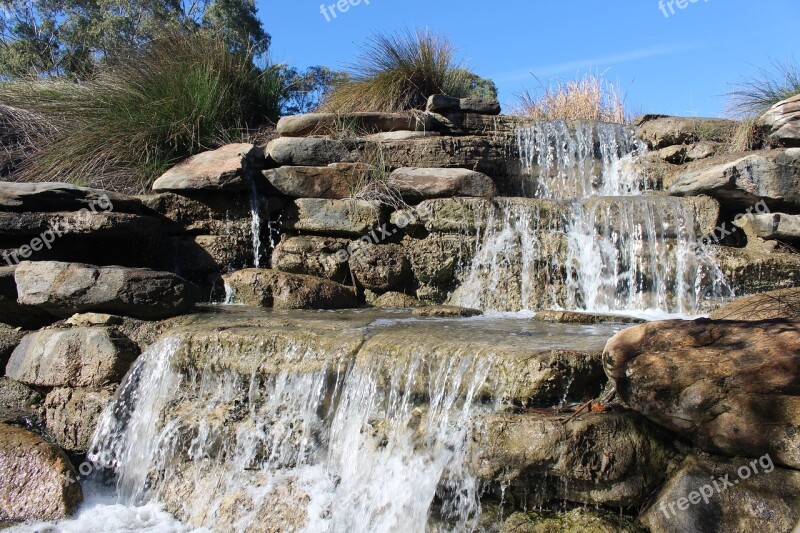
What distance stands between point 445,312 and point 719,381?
281 centimetres

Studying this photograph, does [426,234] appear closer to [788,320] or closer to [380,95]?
[380,95]

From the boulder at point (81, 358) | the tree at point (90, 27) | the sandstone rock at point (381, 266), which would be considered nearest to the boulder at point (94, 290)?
the boulder at point (81, 358)

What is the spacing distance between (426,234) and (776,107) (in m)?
3.79

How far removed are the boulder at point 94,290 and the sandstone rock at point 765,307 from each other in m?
3.84

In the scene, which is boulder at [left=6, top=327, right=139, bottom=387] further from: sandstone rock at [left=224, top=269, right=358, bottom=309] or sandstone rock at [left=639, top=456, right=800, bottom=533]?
sandstone rock at [left=639, top=456, right=800, bottom=533]

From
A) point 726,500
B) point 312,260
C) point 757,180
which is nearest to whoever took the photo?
point 726,500

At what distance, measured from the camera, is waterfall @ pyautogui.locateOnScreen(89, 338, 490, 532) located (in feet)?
11.6

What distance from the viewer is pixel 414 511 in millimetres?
3436

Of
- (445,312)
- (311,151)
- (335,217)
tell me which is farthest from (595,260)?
(311,151)

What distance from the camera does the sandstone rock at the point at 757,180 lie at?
6473 mm

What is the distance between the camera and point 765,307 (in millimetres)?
4078

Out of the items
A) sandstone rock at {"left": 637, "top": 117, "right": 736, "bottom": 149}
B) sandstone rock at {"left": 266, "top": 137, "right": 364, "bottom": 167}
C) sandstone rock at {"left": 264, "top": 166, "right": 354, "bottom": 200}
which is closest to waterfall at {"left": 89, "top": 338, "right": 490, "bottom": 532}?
sandstone rock at {"left": 264, "top": 166, "right": 354, "bottom": 200}

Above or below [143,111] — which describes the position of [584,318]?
below

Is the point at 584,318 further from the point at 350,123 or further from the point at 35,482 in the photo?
the point at 350,123
